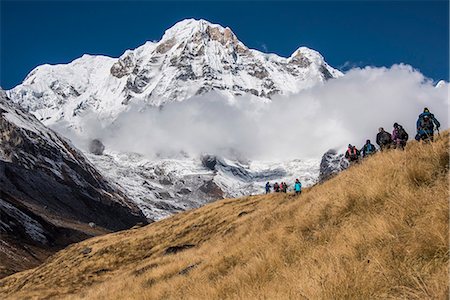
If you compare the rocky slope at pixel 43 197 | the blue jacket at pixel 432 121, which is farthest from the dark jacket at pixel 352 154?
the rocky slope at pixel 43 197

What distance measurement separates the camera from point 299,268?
7.38 meters

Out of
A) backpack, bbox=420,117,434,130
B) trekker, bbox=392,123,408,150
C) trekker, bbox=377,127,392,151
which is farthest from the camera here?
trekker, bbox=377,127,392,151

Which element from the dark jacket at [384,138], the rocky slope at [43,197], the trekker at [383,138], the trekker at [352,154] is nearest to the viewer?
the trekker at [383,138]

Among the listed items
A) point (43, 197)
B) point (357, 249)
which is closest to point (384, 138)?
point (357, 249)

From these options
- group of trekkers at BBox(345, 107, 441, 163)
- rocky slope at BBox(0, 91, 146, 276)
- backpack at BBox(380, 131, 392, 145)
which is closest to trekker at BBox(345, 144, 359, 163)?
group of trekkers at BBox(345, 107, 441, 163)

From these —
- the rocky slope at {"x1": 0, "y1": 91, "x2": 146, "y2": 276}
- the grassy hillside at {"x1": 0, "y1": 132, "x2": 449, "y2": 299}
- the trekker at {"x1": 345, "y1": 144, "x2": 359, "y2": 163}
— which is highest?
the rocky slope at {"x1": 0, "y1": 91, "x2": 146, "y2": 276}

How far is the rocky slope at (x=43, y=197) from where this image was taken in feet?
278

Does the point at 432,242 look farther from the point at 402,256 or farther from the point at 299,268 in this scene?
the point at 299,268

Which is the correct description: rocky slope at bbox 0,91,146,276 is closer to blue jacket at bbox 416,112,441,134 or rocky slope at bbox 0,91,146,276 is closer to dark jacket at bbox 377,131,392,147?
dark jacket at bbox 377,131,392,147

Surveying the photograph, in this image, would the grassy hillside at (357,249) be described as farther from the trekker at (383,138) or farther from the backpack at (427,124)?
the trekker at (383,138)

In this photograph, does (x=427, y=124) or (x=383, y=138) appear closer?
(x=427, y=124)

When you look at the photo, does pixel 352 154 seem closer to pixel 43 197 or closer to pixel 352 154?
pixel 352 154

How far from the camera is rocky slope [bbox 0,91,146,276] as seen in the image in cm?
8469

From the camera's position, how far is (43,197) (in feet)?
419
